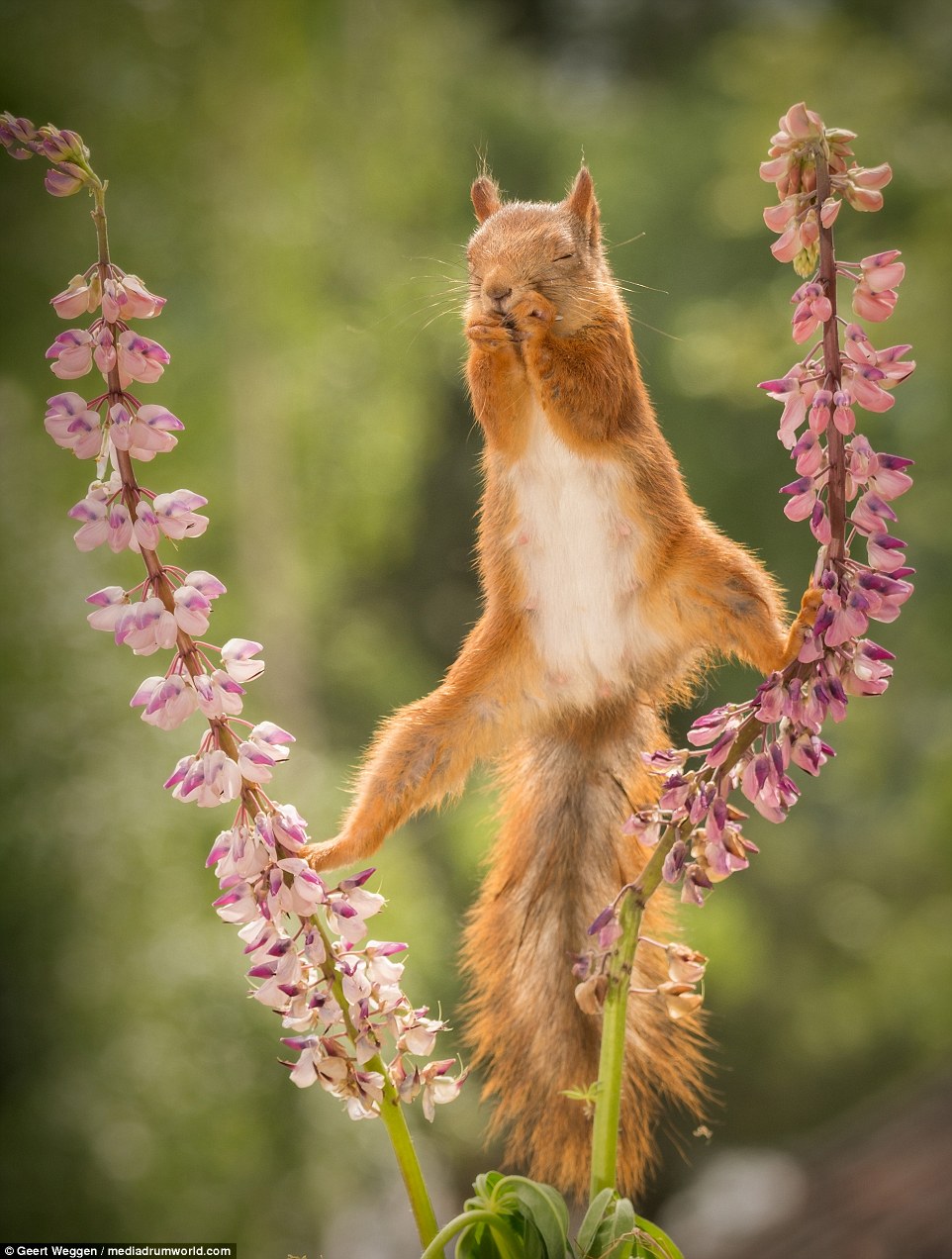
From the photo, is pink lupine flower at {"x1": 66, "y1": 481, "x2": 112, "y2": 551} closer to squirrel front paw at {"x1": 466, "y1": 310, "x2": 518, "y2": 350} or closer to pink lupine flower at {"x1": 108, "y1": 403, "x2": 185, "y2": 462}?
pink lupine flower at {"x1": 108, "y1": 403, "x2": 185, "y2": 462}

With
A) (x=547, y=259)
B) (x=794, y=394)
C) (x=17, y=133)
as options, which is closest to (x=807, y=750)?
(x=794, y=394)

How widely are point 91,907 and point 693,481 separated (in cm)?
71

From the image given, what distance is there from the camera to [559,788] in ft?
1.90

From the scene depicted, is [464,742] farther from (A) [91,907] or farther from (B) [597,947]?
(A) [91,907]

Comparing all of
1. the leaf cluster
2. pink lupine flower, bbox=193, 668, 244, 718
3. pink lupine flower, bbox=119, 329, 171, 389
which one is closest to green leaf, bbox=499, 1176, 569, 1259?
the leaf cluster

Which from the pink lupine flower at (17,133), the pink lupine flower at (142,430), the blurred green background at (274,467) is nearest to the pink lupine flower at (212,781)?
the pink lupine flower at (142,430)

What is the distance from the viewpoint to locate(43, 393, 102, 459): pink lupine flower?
42 centimetres

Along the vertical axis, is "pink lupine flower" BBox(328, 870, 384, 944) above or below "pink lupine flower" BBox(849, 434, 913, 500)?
below

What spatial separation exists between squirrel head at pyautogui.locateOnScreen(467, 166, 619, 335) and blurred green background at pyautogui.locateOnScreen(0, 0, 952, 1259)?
0.55 meters

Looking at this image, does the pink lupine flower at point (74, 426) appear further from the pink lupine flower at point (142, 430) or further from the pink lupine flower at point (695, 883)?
the pink lupine flower at point (695, 883)

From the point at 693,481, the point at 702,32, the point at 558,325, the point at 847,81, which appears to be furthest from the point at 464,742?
the point at 702,32

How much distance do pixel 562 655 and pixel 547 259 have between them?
165mm

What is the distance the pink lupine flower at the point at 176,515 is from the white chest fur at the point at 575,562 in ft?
0.52

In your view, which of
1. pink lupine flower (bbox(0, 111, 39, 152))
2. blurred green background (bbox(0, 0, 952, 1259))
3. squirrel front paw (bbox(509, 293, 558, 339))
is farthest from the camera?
blurred green background (bbox(0, 0, 952, 1259))
